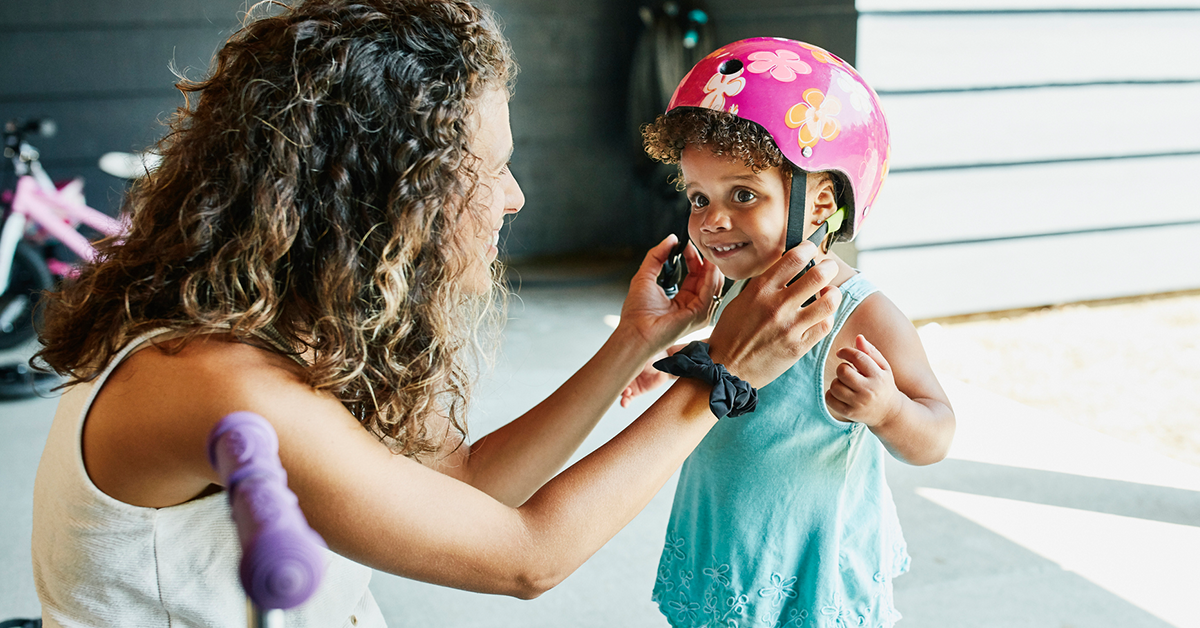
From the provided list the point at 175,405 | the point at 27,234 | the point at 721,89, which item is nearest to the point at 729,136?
the point at 721,89

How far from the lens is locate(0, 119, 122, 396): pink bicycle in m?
4.38

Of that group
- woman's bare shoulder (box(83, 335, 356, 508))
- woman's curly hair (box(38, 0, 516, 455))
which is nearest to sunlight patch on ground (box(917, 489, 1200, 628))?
woman's curly hair (box(38, 0, 516, 455))

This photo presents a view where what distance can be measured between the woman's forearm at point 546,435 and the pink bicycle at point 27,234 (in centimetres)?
371

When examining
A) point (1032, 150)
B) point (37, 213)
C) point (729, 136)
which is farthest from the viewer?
point (1032, 150)

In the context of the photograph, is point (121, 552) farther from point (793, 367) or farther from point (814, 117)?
point (814, 117)

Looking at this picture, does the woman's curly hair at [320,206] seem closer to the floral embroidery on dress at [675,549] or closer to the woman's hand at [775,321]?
the woman's hand at [775,321]

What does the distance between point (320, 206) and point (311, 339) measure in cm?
16

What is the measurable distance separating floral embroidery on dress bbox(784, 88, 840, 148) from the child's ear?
3.2 inches

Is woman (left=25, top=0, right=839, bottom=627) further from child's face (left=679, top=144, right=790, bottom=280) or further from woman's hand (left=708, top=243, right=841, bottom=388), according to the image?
child's face (left=679, top=144, right=790, bottom=280)

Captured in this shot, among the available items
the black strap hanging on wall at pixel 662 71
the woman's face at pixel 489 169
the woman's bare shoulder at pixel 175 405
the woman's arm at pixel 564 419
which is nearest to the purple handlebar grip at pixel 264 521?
the woman's bare shoulder at pixel 175 405

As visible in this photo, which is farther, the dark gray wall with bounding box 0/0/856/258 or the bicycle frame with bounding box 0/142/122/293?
the dark gray wall with bounding box 0/0/856/258

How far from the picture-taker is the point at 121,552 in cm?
101

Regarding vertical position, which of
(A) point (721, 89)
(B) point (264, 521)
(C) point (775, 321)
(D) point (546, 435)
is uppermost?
(A) point (721, 89)

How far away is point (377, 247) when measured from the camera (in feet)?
3.36
